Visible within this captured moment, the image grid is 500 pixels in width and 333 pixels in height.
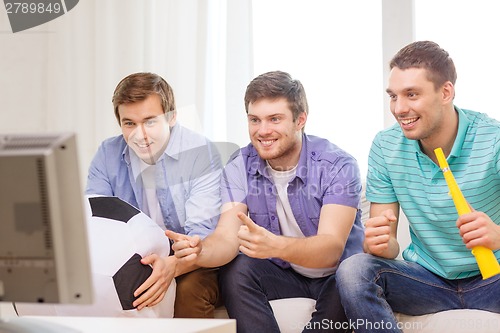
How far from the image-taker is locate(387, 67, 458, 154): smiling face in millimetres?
1848

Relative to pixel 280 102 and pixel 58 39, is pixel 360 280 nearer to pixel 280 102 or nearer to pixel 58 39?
pixel 280 102

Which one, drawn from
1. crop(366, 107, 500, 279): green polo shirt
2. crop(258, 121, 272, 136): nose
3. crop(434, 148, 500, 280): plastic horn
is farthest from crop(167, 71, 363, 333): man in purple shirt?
crop(434, 148, 500, 280): plastic horn

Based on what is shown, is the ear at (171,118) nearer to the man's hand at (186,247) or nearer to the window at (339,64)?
the man's hand at (186,247)

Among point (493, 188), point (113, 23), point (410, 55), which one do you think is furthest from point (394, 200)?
point (113, 23)

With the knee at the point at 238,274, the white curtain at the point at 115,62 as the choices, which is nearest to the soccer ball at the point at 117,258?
the knee at the point at 238,274

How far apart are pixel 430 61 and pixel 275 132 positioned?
442 mm

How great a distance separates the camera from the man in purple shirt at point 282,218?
6.05ft

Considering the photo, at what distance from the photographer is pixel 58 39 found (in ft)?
10.5

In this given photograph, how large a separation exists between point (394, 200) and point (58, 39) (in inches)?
73.1

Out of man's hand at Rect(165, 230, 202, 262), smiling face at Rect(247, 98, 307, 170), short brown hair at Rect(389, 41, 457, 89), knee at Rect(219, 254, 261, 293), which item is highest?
short brown hair at Rect(389, 41, 457, 89)

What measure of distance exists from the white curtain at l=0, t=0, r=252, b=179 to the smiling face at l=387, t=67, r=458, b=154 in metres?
1.11

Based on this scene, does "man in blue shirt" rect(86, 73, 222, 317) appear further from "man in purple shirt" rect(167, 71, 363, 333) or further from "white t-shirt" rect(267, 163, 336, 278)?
"white t-shirt" rect(267, 163, 336, 278)

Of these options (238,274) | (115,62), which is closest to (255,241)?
(238,274)

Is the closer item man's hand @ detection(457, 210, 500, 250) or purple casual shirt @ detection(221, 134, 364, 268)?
man's hand @ detection(457, 210, 500, 250)
